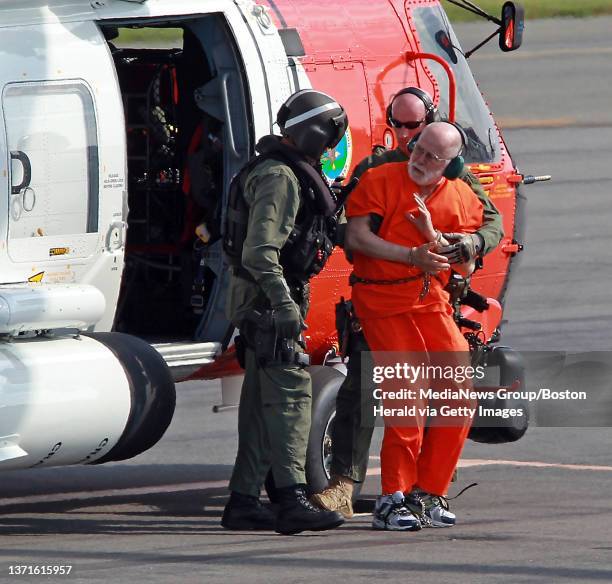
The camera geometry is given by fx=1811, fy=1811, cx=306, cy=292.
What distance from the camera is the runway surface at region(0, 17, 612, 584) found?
24.2 feet

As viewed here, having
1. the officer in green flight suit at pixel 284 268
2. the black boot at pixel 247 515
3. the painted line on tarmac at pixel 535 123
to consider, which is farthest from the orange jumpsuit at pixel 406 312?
the painted line on tarmac at pixel 535 123

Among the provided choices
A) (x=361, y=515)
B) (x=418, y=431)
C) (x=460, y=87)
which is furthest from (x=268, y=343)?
(x=460, y=87)

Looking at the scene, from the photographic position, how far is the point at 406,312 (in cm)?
833

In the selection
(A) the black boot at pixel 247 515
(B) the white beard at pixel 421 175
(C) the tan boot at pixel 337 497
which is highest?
(B) the white beard at pixel 421 175

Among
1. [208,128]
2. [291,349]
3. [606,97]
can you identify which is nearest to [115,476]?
[208,128]

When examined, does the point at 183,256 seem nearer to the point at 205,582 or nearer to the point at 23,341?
the point at 23,341

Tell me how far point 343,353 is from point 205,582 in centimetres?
191

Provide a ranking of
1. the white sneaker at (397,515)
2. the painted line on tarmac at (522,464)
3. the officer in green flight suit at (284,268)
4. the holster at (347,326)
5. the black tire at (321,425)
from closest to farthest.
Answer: the officer in green flight suit at (284,268) → the white sneaker at (397,515) → the holster at (347,326) → the black tire at (321,425) → the painted line on tarmac at (522,464)

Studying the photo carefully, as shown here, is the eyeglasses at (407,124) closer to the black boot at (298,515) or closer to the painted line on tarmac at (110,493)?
the black boot at (298,515)

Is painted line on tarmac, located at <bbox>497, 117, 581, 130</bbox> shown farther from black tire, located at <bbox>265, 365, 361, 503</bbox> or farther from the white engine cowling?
the white engine cowling

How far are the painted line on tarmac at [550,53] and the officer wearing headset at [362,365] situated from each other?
25.9 m

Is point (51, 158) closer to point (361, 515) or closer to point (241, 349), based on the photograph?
point (241, 349)

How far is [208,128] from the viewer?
9.64 metres

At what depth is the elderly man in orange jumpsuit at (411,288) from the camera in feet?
27.1
